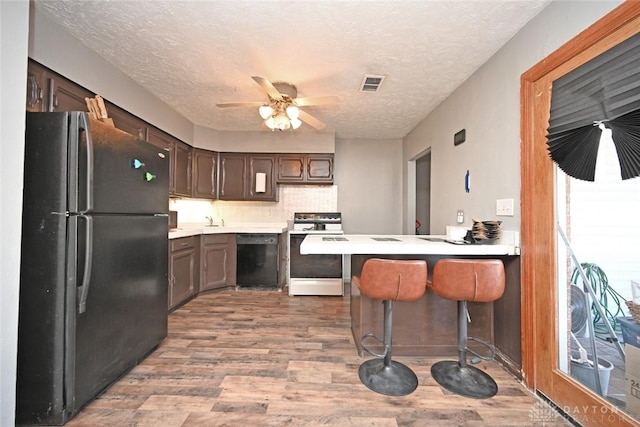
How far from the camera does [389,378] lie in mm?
1798

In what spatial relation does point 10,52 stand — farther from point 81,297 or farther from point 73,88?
point 81,297

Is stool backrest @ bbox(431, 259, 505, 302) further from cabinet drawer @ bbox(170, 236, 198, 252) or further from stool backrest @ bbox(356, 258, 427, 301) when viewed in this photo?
cabinet drawer @ bbox(170, 236, 198, 252)

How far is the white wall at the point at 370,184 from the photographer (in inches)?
188

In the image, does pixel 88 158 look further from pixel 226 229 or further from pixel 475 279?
pixel 226 229

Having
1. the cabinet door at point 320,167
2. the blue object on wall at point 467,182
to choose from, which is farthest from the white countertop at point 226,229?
the blue object on wall at point 467,182

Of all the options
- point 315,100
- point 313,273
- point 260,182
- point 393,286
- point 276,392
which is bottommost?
point 276,392

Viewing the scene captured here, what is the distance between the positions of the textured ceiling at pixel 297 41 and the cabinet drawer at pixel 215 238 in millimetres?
1806

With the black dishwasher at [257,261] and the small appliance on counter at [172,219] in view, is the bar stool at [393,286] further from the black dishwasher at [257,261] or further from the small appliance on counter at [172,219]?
the small appliance on counter at [172,219]

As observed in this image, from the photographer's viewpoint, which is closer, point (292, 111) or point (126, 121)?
point (292, 111)

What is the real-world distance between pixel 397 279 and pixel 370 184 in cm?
328

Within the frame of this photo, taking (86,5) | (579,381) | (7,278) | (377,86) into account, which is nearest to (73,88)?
(86,5)

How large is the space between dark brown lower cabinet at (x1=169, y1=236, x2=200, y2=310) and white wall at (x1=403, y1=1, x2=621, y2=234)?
308cm

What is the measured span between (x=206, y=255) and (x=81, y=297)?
232cm

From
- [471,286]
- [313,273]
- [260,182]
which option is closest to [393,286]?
[471,286]
